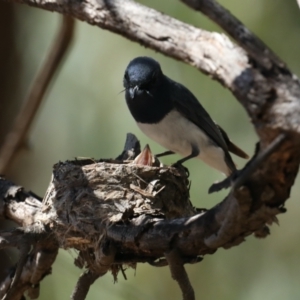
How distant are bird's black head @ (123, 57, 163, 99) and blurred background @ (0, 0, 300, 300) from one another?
1385mm

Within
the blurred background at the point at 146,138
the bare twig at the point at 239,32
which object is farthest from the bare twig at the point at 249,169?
the blurred background at the point at 146,138

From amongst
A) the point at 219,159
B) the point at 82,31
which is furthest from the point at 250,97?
the point at 82,31

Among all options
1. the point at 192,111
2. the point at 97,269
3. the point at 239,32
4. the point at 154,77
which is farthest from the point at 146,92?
the point at 239,32

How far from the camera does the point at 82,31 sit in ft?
24.0

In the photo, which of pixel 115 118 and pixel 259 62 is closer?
pixel 259 62

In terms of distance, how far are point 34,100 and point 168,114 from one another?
2.81ft

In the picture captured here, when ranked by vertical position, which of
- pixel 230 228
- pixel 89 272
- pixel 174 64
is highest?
pixel 174 64

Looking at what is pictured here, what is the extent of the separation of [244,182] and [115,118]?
472 centimetres

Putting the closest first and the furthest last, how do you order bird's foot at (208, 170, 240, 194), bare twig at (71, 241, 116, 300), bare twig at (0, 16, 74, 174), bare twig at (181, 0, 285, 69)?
bare twig at (181, 0, 285, 69), bird's foot at (208, 170, 240, 194), bare twig at (71, 241, 116, 300), bare twig at (0, 16, 74, 174)

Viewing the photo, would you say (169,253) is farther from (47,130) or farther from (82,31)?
(82,31)

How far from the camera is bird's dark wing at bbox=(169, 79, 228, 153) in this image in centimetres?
386

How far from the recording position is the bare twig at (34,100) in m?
4.09

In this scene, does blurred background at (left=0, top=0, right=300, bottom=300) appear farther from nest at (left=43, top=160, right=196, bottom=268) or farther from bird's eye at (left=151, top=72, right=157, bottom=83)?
nest at (left=43, top=160, right=196, bottom=268)

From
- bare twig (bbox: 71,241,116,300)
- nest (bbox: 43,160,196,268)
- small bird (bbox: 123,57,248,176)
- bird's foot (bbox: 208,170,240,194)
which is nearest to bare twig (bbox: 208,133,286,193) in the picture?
bird's foot (bbox: 208,170,240,194)
